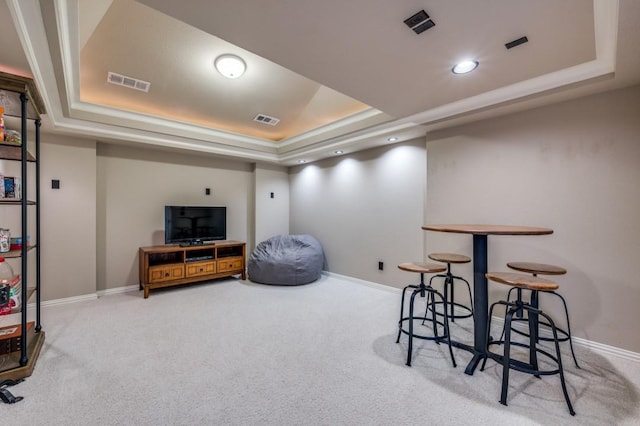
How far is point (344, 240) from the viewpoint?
16.4 feet

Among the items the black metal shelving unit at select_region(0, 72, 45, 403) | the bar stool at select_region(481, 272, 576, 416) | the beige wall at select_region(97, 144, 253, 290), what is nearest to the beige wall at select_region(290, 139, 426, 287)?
the bar stool at select_region(481, 272, 576, 416)

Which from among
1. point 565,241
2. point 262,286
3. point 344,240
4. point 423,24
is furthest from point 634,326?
point 262,286

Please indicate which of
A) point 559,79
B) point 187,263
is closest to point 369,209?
point 559,79

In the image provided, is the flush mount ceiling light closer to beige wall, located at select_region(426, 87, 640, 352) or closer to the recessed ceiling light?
the recessed ceiling light

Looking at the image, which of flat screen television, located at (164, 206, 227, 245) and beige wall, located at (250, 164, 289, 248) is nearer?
flat screen television, located at (164, 206, 227, 245)

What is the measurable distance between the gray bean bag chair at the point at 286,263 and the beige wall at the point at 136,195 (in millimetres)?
1437

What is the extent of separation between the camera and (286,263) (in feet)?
14.9

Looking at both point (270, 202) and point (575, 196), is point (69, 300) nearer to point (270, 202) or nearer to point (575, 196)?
point (270, 202)

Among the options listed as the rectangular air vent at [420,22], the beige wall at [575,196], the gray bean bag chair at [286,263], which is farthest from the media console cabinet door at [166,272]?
the rectangular air vent at [420,22]

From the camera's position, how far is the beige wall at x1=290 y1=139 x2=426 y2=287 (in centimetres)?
405

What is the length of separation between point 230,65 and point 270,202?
118 inches

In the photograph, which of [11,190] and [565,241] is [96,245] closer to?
[11,190]

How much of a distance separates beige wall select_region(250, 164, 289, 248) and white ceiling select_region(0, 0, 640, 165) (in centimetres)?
150

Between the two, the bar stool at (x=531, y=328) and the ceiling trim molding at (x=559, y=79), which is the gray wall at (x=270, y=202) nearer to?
the ceiling trim molding at (x=559, y=79)
